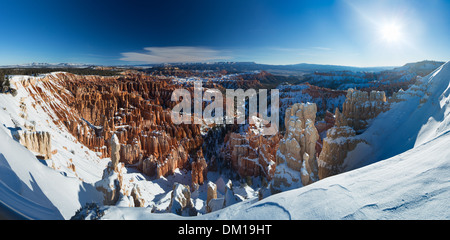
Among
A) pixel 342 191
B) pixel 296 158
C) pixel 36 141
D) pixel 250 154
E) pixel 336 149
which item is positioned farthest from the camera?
pixel 250 154

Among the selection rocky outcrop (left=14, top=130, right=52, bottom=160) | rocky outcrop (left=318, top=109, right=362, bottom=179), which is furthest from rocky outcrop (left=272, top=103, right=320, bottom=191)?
rocky outcrop (left=14, top=130, right=52, bottom=160)

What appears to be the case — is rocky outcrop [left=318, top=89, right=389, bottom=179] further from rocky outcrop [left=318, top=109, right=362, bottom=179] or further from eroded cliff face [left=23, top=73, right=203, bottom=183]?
eroded cliff face [left=23, top=73, right=203, bottom=183]

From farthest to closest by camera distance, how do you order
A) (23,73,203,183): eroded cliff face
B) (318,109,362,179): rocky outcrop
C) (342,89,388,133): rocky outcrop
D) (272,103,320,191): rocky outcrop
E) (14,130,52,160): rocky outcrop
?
(23,73,203,183): eroded cliff face
(342,89,388,133): rocky outcrop
(318,109,362,179): rocky outcrop
(272,103,320,191): rocky outcrop
(14,130,52,160): rocky outcrop

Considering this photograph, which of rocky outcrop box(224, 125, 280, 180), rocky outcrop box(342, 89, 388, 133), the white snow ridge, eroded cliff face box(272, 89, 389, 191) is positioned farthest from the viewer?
rocky outcrop box(224, 125, 280, 180)

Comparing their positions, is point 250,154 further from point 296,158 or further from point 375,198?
point 375,198

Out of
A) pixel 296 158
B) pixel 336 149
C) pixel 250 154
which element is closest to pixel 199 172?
→ pixel 250 154
